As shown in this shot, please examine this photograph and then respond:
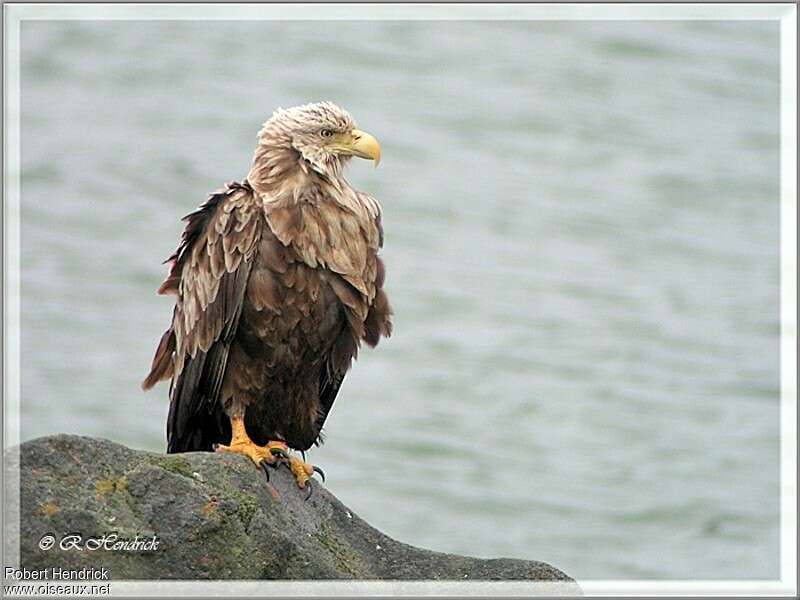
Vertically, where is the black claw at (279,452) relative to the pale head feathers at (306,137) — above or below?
below

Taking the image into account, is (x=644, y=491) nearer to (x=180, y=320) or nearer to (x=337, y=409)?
(x=337, y=409)

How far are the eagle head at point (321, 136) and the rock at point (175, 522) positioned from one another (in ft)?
4.95

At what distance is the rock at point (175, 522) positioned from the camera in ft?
16.4

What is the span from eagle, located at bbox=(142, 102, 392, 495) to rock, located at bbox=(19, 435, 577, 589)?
23.0 inches

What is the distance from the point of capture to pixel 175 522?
5188 millimetres

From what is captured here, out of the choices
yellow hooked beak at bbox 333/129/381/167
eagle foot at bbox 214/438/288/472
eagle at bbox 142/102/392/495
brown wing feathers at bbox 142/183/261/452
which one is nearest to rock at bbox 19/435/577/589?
eagle foot at bbox 214/438/288/472

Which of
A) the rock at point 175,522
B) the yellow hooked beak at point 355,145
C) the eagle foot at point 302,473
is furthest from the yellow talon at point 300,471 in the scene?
the yellow hooked beak at point 355,145

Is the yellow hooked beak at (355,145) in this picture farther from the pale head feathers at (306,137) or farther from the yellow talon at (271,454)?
the yellow talon at (271,454)

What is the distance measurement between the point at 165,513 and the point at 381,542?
1071 mm

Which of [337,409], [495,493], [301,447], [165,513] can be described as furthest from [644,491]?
[165,513]

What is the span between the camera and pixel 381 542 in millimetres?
5926

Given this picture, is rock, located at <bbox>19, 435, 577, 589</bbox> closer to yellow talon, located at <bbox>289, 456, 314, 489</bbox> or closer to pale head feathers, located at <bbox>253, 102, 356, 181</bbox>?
yellow talon, located at <bbox>289, 456, 314, 489</bbox>

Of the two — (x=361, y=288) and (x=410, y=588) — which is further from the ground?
(x=361, y=288)

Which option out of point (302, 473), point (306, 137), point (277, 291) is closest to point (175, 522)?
point (302, 473)
